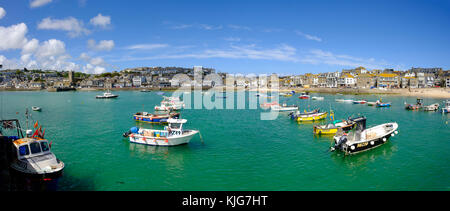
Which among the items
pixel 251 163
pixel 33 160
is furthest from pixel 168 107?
pixel 33 160

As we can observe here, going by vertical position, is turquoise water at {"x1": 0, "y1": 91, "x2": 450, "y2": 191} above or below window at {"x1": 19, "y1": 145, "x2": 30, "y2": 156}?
below

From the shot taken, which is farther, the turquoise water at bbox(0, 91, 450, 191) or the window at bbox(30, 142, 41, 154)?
the turquoise water at bbox(0, 91, 450, 191)

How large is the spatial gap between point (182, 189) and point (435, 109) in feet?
181

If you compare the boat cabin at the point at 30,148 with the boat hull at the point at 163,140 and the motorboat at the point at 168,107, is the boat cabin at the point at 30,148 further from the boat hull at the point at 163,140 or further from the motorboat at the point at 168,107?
the motorboat at the point at 168,107

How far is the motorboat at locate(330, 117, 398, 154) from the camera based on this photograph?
21172mm

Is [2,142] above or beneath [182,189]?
above

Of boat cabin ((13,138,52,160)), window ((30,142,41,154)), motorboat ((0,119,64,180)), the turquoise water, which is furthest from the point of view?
the turquoise water

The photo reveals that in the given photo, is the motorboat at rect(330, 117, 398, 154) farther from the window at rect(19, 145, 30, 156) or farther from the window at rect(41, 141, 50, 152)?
the window at rect(19, 145, 30, 156)

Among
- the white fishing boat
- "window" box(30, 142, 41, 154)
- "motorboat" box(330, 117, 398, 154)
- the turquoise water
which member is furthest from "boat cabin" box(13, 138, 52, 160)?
"motorboat" box(330, 117, 398, 154)

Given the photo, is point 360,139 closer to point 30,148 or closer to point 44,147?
point 44,147

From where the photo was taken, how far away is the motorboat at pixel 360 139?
21.2 metres
